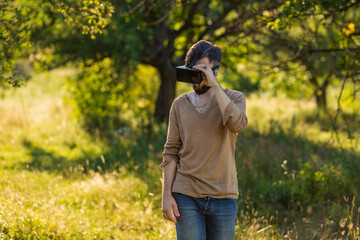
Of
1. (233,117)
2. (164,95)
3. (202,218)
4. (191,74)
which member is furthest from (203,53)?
(164,95)

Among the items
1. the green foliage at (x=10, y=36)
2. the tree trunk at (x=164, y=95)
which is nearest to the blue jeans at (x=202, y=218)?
the green foliage at (x=10, y=36)

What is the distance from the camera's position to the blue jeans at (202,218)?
2.61 m

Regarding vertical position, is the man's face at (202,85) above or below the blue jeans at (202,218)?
A: above

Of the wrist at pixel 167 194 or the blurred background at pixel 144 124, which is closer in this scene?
the wrist at pixel 167 194

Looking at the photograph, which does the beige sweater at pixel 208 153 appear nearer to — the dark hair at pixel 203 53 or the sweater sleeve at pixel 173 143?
the sweater sleeve at pixel 173 143

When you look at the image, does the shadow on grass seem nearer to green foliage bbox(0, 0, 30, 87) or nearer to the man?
green foliage bbox(0, 0, 30, 87)

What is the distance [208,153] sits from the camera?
8.70ft

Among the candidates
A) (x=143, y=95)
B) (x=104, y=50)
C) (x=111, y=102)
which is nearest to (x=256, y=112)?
(x=143, y=95)

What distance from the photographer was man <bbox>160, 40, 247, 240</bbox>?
261cm

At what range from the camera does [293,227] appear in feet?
16.4

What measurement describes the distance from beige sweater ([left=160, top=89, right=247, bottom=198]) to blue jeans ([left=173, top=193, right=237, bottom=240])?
0.16 feet

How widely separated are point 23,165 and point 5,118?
16.9ft

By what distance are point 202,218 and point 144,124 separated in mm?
7948

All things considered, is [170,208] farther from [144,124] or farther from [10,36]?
[144,124]
